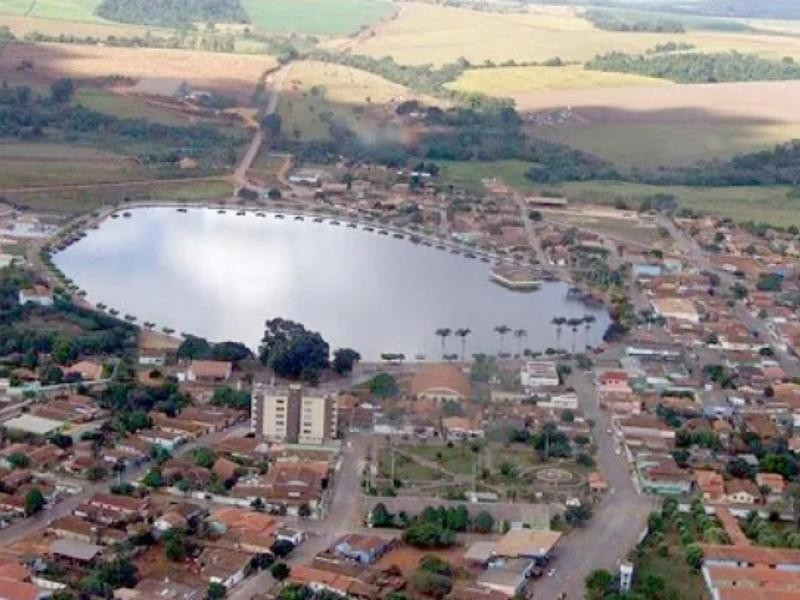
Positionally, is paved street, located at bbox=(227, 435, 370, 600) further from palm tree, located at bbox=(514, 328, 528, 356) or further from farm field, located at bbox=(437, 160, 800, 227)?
farm field, located at bbox=(437, 160, 800, 227)

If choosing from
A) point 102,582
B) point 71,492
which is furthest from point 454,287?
point 102,582

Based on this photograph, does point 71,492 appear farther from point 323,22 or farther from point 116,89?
point 323,22

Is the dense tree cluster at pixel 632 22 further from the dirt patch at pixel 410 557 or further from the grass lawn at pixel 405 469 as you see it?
the dirt patch at pixel 410 557

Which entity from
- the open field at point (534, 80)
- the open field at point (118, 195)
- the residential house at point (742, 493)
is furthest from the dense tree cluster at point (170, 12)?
the residential house at point (742, 493)

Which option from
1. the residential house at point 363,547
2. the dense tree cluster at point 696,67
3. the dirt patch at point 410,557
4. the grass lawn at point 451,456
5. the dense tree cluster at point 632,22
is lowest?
the dirt patch at point 410,557

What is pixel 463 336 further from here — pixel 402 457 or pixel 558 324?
pixel 402 457

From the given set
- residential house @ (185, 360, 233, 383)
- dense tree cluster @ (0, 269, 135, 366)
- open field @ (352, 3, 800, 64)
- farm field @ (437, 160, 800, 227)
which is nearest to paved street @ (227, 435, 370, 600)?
residential house @ (185, 360, 233, 383)
